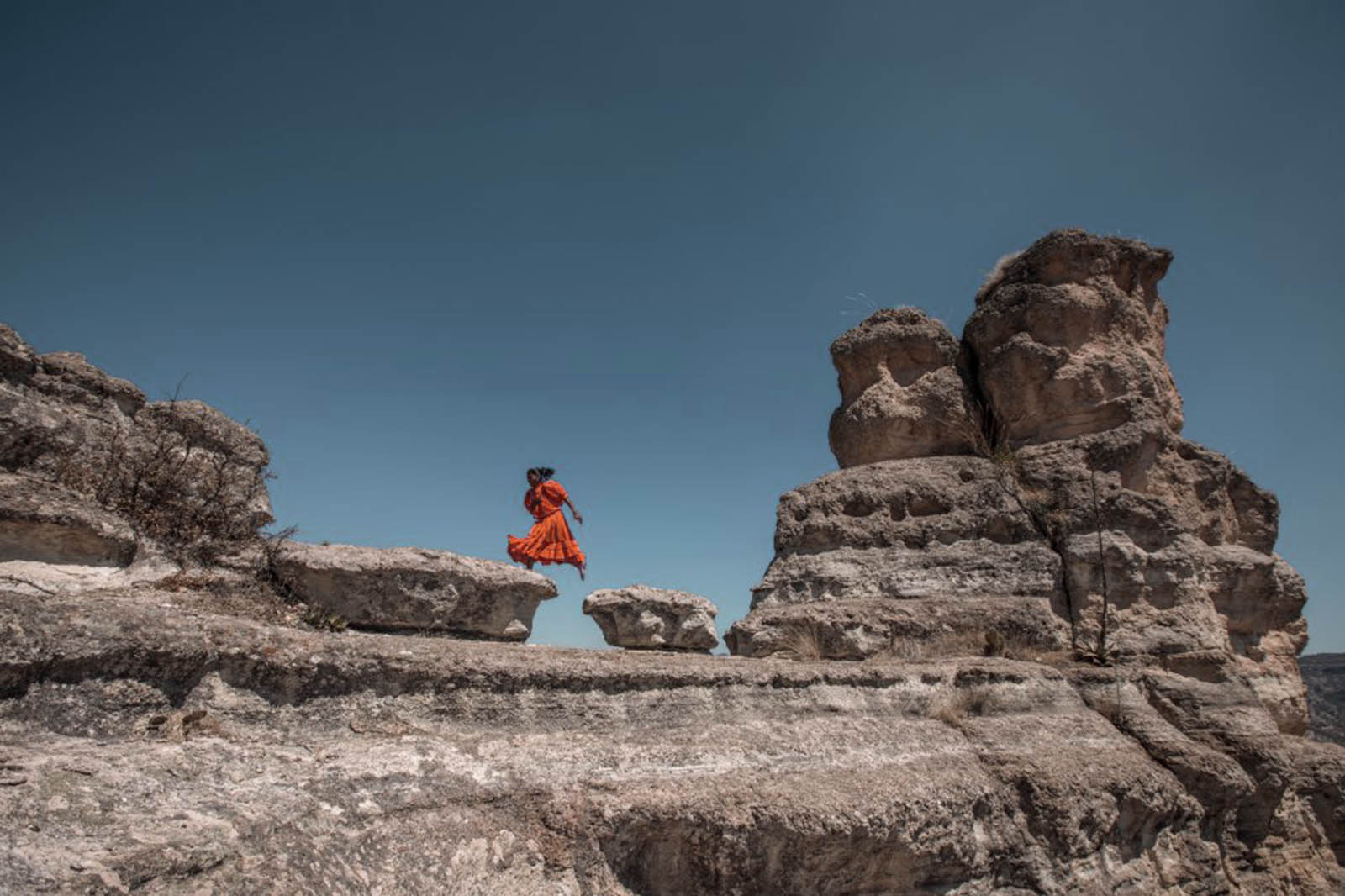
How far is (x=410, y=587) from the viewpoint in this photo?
4.70 meters

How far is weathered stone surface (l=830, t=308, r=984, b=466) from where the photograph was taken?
848cm

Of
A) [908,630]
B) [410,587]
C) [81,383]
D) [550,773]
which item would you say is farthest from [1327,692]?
[81,383]

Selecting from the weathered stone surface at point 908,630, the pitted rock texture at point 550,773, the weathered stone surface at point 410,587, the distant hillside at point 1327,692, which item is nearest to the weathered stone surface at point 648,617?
the weathered stone surface at point 908,630

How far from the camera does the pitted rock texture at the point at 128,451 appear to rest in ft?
14.4

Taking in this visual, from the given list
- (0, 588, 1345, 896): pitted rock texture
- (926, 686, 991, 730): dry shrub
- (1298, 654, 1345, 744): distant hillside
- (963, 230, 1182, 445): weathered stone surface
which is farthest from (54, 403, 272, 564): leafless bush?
(1298, 654, 1345, 744): distant hillside

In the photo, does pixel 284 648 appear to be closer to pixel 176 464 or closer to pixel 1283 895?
pixel 176 464

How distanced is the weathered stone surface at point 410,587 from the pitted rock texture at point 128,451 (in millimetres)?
609

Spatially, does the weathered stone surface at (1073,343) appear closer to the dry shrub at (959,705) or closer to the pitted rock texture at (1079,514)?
the pitted rock texture at (1079,514)

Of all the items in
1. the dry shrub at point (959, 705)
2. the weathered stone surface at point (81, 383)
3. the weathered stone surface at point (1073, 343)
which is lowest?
the dry shrub at point (959, 705)

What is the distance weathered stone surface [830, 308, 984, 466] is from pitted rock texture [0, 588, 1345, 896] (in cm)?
365

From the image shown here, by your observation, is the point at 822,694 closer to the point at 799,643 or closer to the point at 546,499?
the point at 799,643

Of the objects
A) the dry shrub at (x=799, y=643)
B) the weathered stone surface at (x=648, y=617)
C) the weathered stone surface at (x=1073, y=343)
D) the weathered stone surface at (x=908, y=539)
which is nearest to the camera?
the dry shrub at (x=799, y=643)

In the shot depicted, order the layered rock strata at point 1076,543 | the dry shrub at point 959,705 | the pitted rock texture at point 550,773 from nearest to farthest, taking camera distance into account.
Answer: the pitted rock texture at point 550,773, the dry shrub at point 959,705, the layered rock strata at point 1076,543

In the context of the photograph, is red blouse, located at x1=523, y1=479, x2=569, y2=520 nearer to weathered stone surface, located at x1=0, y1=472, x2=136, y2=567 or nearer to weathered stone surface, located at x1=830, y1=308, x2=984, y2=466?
weathered stone surface, located at x1=830, y1=308, x2=984, y2=466
